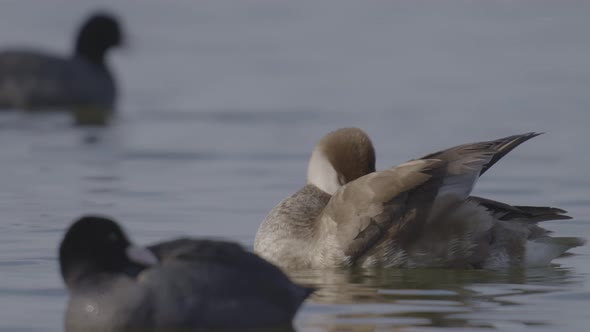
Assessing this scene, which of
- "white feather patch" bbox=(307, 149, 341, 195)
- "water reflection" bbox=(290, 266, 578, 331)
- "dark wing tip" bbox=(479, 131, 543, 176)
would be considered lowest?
"water reflection" bbox=(290, 266, 578, 331)

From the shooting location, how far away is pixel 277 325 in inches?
317

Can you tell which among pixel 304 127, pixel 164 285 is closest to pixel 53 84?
pixel 304 127

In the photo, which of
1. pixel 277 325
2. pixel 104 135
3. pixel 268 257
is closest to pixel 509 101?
pixel 104 135

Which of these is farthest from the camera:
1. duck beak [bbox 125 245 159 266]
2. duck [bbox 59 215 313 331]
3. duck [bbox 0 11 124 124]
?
duck [bbox 0 11 124 124]

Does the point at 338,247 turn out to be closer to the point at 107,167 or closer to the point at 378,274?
the point at 378,274

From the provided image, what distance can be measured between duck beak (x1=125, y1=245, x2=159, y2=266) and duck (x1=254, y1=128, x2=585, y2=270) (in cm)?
236

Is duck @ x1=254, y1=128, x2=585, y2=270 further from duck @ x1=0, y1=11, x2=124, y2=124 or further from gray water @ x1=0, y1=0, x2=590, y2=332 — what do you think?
duck @ x1=0, y1=11, x2=124, y2=124

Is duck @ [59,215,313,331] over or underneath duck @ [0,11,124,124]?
underneath

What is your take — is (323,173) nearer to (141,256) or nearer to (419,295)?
(419,295)

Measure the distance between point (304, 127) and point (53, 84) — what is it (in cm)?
558

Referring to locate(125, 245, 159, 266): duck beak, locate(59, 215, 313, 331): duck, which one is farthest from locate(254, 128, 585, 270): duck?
locate(125, 245, 159, 266): duck beak

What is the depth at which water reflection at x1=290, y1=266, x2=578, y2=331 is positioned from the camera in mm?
8266

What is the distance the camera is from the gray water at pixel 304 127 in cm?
921

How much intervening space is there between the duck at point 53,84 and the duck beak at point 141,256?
1280 centimetres
